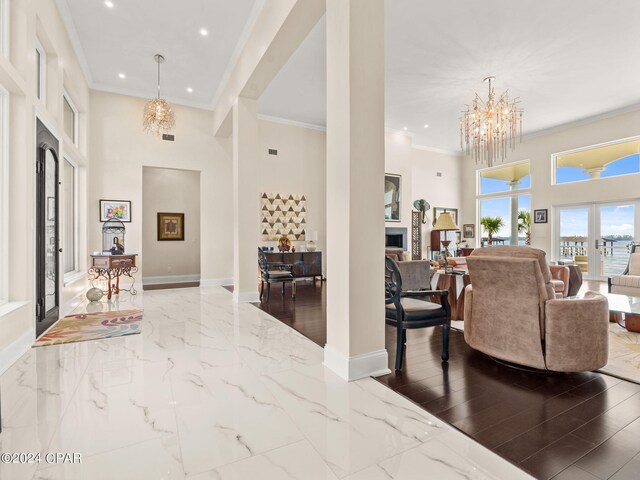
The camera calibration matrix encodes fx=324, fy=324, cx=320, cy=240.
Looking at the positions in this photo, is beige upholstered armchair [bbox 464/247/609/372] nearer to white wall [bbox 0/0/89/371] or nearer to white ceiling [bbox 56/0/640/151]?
white ceiling [bbox 56/0/640/151]

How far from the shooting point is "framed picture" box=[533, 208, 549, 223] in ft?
30.2

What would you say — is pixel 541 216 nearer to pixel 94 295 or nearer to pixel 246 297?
pixel 246 297

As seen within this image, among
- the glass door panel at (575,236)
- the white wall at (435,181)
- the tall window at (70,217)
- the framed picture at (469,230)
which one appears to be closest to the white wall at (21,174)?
the tall window at (70,217)

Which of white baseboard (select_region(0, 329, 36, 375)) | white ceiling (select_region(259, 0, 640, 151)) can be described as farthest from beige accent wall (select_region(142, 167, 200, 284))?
white baseboard (select_region(0, 329, 36, 375))

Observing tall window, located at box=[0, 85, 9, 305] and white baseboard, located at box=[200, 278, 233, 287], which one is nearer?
tall window, located at box=[0, 85, 9, 305]

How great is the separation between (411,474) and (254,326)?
280 cm

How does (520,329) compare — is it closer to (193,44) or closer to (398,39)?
(398,39)

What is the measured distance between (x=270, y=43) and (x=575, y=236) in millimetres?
9190

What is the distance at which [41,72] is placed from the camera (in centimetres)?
416

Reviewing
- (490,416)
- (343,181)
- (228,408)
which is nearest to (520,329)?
(490,416)

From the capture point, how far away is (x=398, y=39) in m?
5.04

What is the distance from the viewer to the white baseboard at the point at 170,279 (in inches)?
318

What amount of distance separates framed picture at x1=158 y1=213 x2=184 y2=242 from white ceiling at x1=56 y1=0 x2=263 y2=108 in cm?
299

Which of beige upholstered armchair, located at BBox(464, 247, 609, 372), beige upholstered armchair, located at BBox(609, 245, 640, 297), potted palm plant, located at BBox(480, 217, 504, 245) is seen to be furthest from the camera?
potted palm plant, located at BBox(480, 217, 504, 245)
